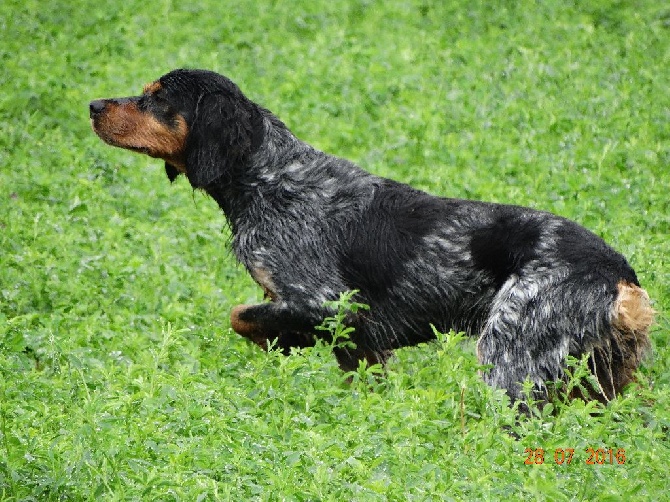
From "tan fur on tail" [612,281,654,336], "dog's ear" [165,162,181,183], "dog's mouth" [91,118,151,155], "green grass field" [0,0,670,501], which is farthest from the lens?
"dog's ear" [165,162,181,183]

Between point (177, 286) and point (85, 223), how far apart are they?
1607 mm

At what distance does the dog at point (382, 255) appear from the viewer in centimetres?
630

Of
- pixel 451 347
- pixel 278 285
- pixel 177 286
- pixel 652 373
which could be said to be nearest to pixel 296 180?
pixel 278 285

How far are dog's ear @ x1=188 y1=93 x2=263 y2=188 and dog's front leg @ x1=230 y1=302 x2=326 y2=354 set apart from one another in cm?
99

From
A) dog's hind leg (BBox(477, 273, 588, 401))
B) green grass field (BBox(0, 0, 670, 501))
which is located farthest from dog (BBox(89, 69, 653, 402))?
green grass field (BBox(0, 0, 670, 501))

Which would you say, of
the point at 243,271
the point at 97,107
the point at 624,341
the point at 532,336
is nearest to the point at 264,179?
the point at 97,107

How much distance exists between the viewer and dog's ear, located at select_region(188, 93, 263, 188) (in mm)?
7500

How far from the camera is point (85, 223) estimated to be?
9719mm

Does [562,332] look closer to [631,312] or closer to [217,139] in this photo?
[631,312]

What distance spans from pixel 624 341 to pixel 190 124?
3320mm

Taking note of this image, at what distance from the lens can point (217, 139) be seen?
24.7 feet

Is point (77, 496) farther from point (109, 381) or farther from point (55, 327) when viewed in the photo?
point (55, 327)
